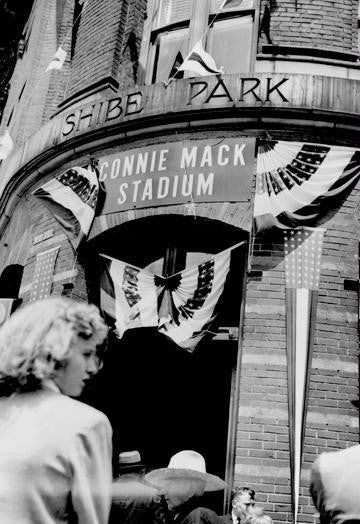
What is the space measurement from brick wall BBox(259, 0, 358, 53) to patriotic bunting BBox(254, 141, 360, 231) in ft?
6.12

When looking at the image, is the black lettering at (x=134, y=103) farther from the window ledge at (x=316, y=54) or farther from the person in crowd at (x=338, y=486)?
the person in crowd at (x=338, y=486)

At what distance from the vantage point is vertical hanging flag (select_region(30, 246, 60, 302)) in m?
7.57

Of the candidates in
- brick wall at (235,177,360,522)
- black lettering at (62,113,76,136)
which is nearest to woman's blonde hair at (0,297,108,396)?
brick wall at (235,177,360,522)

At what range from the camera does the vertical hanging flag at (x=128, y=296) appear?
6.68 metres

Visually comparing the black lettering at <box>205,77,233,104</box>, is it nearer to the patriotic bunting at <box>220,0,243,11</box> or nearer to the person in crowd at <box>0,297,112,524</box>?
the patriotic bunting at <box>220,0,243,11</box>

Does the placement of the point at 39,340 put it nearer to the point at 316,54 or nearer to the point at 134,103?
the point at 134,103

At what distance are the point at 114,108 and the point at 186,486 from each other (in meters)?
5.31

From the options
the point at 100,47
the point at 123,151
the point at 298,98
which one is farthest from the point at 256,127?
the point at 100,47

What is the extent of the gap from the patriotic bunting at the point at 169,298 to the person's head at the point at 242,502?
170cm

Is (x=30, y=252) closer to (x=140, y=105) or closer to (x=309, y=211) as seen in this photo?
(x=140, y=105)

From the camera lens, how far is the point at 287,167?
21.9 feet

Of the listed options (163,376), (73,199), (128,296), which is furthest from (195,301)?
(73,199)

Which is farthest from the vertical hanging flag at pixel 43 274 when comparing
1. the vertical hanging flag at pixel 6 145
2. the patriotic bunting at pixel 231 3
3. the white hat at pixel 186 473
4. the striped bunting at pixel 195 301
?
the patriotic bunting at pixel 231 3

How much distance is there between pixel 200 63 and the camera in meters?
7.46
